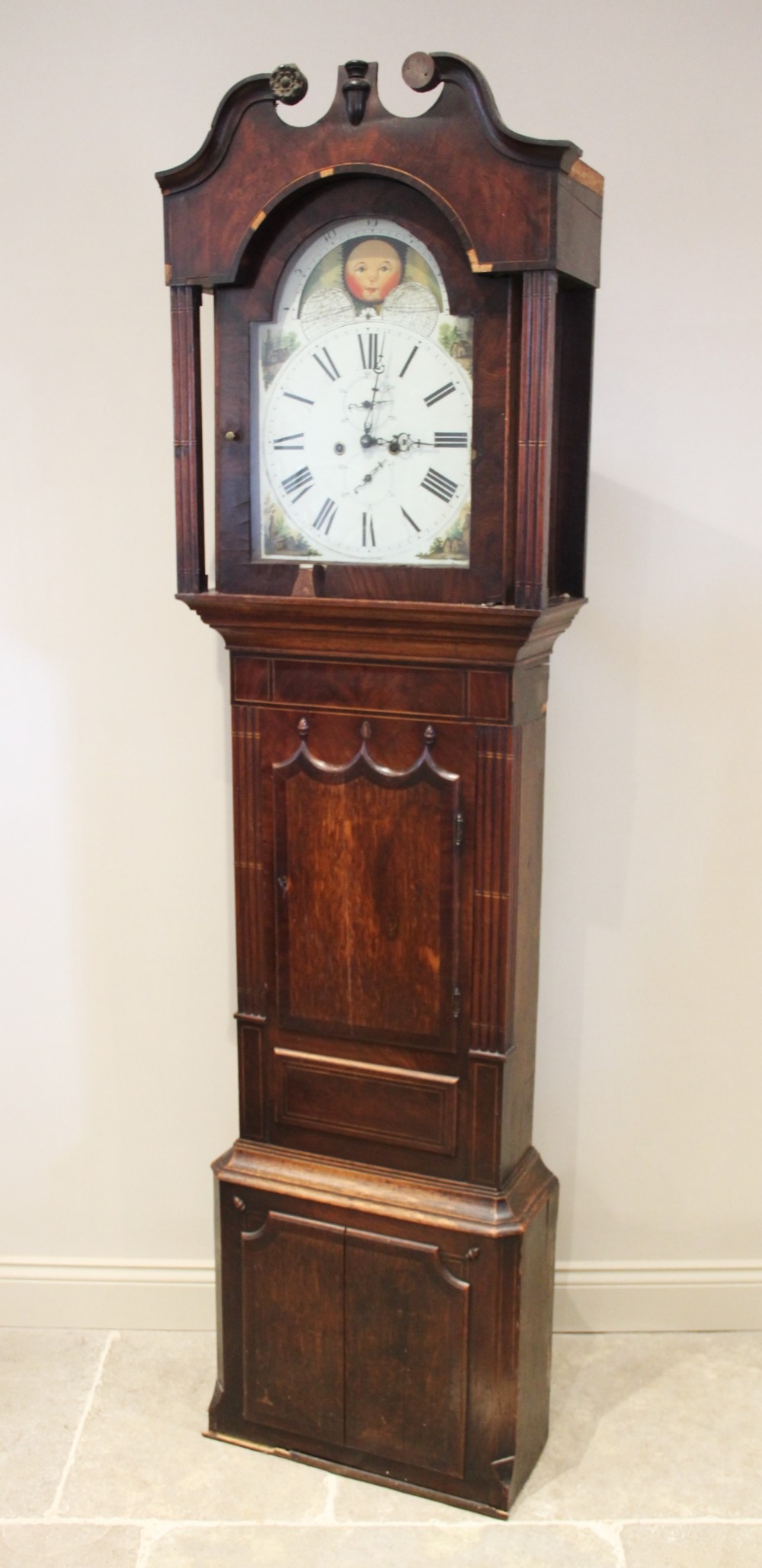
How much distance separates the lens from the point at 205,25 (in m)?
2.42

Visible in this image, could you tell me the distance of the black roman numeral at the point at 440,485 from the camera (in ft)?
6.64

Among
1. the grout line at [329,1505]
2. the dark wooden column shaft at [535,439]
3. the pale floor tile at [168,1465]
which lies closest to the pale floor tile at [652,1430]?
the grout line at [329,1505]

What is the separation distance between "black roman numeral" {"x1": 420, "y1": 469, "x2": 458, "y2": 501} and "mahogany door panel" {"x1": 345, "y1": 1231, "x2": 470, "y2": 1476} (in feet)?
3.88

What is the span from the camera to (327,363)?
6.76 feet

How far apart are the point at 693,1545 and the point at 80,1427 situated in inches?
42.4

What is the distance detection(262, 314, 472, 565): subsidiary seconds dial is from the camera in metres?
2.01

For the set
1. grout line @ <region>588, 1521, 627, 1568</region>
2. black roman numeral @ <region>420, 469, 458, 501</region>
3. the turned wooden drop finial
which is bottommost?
grout line @ <region>588, 1521, 627, 1568</region>

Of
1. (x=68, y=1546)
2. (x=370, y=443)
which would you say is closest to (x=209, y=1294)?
(x=68, y=1546)

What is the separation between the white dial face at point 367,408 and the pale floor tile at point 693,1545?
1.58 metres

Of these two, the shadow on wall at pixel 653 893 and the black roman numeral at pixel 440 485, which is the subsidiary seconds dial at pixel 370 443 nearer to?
the black roman numeral at pixel 440 485

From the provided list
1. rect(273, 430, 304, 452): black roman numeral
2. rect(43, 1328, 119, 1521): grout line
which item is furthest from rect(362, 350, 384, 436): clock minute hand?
rect(43, 1328, 119, 1521): grout line

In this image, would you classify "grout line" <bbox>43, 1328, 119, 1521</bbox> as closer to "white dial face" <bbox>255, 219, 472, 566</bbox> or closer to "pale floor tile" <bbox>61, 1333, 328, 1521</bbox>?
"pale floor tile" <bbox>61, 1333, 328, 1521</bbox>

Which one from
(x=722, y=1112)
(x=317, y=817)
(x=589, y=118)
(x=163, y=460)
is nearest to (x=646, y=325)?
(x=589, y=118)

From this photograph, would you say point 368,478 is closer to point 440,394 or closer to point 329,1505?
point 440,394
